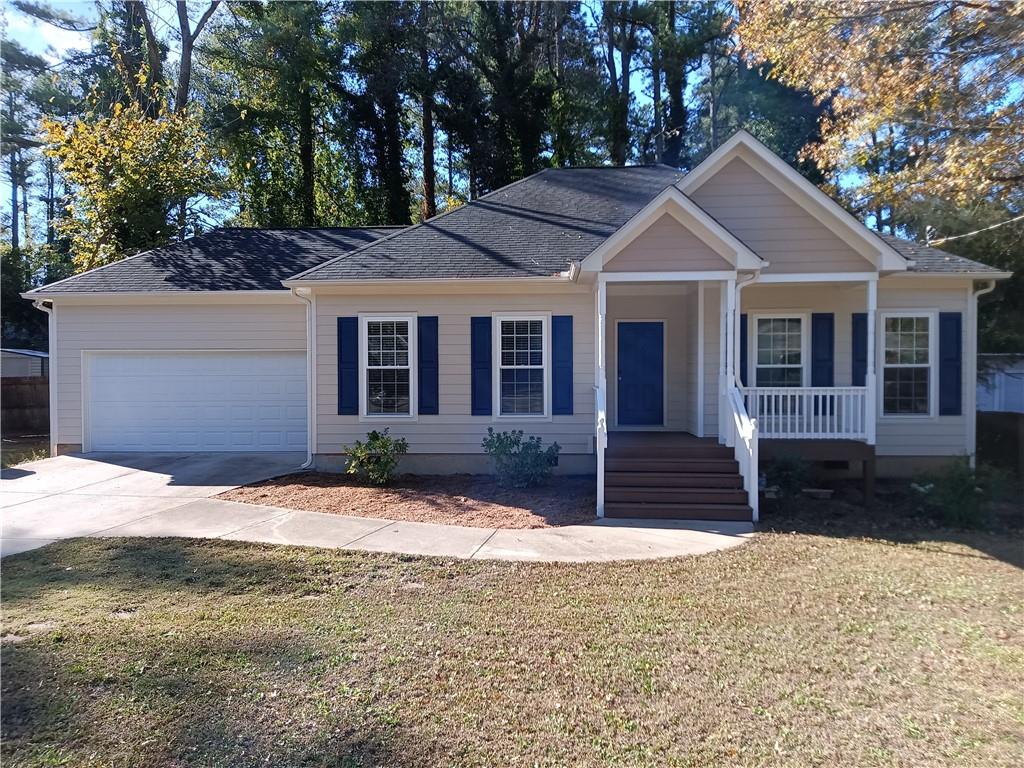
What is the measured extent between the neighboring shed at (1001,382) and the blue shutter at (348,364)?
14281 mm

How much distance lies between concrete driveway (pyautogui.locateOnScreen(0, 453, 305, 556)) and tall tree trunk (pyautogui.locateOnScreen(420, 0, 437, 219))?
15.6 meters

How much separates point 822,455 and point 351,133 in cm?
2230

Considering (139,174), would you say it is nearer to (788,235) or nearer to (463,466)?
(463,466)

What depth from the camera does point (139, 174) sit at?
17766 mm

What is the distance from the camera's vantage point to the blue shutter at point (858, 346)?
10.7 metres

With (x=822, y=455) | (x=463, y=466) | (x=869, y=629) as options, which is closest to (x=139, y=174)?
(x=463, y=466)

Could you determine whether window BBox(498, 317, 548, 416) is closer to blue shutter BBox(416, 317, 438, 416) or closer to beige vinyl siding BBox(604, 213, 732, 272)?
blue shutter BBox(416, 317, 438, 416)

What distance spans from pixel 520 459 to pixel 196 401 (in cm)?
700

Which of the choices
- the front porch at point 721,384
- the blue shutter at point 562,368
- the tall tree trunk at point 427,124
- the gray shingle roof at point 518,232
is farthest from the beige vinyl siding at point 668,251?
the tall tree trunk at point 427,124

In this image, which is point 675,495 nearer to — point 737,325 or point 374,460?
point 737,325

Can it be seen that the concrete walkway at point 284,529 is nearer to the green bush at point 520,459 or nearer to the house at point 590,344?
the house at point 590,344

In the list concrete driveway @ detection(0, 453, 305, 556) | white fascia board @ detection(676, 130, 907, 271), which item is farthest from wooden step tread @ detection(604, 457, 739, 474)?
concrete driveway @ detection(0, 453, 305, 556)

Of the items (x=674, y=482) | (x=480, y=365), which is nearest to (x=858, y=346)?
(x=674, y=482)

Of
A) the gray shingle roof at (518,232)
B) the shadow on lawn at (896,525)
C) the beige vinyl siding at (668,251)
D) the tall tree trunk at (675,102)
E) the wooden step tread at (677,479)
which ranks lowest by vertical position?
the shadow on lawn at (896,525)
